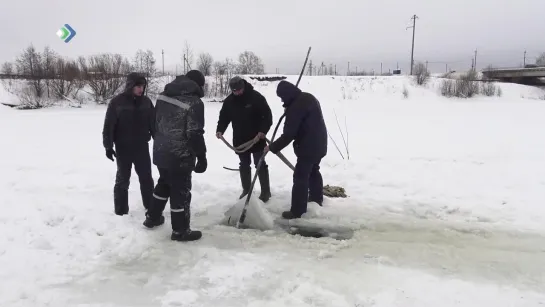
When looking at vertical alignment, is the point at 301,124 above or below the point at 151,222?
above

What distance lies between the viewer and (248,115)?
572 centimetres

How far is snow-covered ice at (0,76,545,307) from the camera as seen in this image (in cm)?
343

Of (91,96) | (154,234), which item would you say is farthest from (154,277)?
(91,96)

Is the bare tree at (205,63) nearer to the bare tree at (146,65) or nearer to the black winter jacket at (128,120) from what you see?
the bare tree at (146,65)

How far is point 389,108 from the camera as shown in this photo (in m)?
25.8

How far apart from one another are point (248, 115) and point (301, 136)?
2.93 feet

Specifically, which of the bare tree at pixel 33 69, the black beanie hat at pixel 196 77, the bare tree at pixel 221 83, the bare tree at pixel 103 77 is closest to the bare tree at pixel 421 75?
the bare tree at pixel 221 83

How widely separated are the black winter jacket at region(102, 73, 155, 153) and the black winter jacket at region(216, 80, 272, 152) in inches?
45.3

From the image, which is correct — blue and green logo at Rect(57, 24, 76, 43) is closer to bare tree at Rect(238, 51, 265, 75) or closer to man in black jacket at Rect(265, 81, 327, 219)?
man in black jacket at Rect(265, 81, 327, 219)

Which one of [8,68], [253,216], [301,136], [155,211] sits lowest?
[253,216]

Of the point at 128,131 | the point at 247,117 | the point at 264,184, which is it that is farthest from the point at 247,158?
the point at 128,131

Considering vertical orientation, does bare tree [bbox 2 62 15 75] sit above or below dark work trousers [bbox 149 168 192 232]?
above

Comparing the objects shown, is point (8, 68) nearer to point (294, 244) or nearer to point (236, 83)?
point (236, 83)

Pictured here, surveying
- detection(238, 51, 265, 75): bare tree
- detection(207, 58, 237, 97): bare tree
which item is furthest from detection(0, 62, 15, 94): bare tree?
detection(238, 51, 265, 75): bare tree
